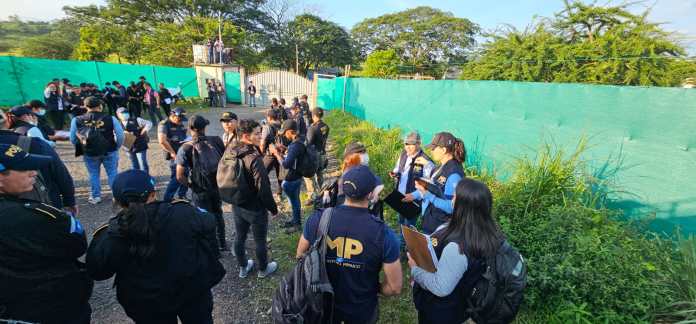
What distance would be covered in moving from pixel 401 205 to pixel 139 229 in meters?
2.35

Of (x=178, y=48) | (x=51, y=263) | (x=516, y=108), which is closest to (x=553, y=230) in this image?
(x=516, y=108)

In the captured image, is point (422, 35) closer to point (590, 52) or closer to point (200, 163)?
point (590, 52)

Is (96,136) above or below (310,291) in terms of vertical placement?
above

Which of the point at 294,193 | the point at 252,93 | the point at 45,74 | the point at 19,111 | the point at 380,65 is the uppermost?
the point at 380,65

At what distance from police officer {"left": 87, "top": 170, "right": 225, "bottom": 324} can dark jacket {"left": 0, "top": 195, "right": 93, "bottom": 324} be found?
5.9 inches

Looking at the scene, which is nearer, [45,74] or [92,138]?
[92,138]

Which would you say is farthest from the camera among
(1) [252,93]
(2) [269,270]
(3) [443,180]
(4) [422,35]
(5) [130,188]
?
(4) [422,35]

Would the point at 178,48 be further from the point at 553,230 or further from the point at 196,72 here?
the point at 553,230

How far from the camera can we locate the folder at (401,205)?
3088 mm

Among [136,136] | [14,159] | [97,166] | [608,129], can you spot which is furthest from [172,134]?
[608,129]

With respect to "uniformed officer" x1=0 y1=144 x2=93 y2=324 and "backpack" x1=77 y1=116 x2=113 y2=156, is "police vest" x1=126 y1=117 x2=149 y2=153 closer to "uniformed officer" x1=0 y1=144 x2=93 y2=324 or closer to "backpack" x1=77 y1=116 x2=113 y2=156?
"backpack" x1=77 y1=116 x2=113 y2=156

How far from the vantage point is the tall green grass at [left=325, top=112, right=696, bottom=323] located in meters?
2.41

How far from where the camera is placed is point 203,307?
6.75 ft

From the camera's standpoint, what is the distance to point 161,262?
1707 mm
